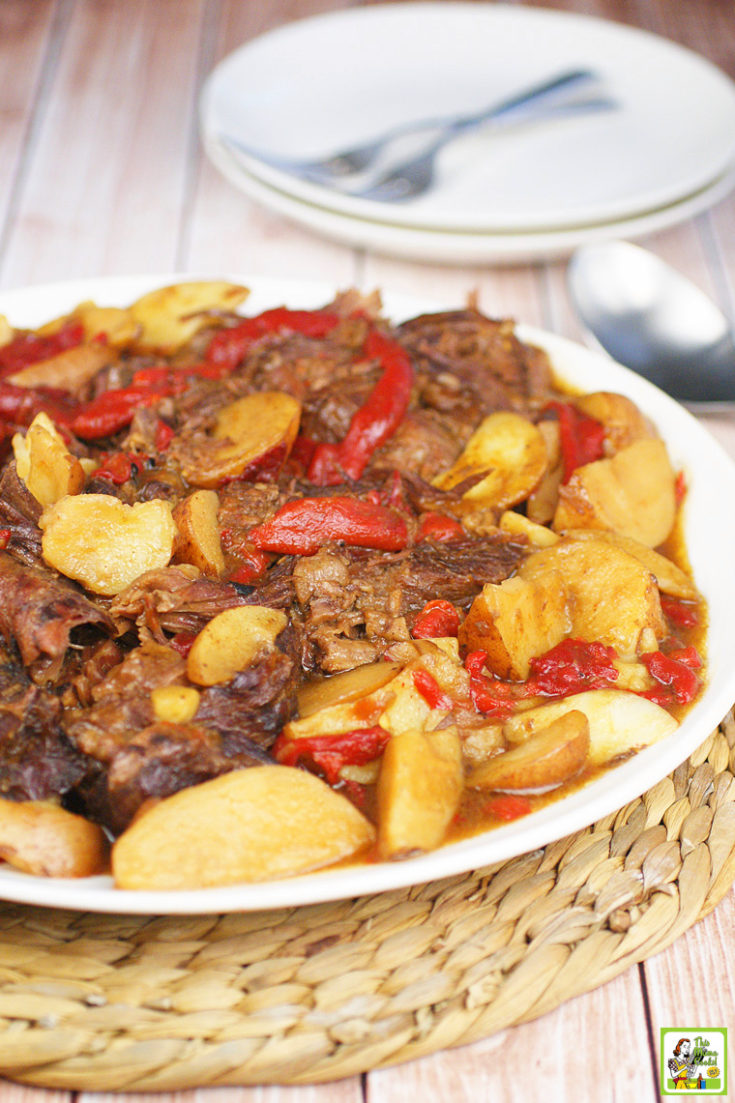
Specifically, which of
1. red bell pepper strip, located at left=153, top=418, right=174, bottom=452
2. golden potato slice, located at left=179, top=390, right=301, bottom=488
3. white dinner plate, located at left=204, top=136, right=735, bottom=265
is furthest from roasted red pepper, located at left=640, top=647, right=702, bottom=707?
white dinner plate, located at left=204, top=136, right=735, bottom=265

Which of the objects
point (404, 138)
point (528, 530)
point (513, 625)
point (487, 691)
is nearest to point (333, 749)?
point (487, 691)

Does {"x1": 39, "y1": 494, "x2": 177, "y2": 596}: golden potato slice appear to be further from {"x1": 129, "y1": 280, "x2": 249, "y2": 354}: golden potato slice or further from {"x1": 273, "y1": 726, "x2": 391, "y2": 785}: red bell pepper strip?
{"x1": 129, "y1": 280, "x2": 249, "y2": 354}: golden potato slice

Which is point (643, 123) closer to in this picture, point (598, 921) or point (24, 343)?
point (24, 343)

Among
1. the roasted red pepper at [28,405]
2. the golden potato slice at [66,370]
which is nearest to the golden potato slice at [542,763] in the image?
the roasted red pepper at [28,405]

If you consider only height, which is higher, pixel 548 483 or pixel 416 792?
pixel 548 483

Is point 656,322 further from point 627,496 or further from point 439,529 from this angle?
point 439,529

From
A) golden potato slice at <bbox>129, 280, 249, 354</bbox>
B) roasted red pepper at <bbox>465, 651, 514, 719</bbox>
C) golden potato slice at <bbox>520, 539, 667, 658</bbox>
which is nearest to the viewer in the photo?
roasted red pepper at <bbox>465, 651, 514, 719</bbox>

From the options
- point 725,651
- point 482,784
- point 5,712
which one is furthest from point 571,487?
point 5,712

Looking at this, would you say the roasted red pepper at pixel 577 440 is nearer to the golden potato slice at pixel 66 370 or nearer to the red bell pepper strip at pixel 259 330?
the red bell pepper strip at pixel 259 330
